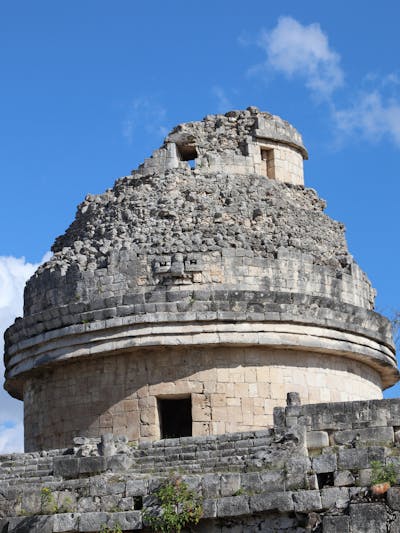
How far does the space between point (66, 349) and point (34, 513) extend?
5.59 m

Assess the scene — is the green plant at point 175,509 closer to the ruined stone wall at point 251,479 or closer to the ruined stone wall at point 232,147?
the ruined stone wall at point 251,479

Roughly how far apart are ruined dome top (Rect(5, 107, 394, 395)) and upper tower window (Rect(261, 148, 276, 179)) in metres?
0.03

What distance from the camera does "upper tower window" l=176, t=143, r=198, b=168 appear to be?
21.6 metres

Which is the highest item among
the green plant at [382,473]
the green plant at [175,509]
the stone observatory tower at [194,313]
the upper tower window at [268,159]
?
the upper tower window at [268,159]

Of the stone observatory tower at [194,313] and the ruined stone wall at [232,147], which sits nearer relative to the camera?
the stone observatory tower at [194,313]

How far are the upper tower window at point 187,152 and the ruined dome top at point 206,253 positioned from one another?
0.04 metres

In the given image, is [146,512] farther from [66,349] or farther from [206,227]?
[206,227]

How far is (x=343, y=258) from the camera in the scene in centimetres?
2073

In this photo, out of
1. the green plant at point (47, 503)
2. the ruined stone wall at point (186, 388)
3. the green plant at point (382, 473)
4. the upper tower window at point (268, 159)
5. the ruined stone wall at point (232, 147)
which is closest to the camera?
the green plant at point (382, 473)

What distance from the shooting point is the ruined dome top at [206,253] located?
18625 mm

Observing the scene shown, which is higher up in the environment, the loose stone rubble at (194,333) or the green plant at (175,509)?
the loose stone rubble at (194,333)

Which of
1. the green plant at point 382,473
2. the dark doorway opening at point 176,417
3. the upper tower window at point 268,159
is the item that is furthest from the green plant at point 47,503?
the upper tower window at point 268,159

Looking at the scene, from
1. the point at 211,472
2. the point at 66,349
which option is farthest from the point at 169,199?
the point at 211,472

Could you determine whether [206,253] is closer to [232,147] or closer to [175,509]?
[232,147]
